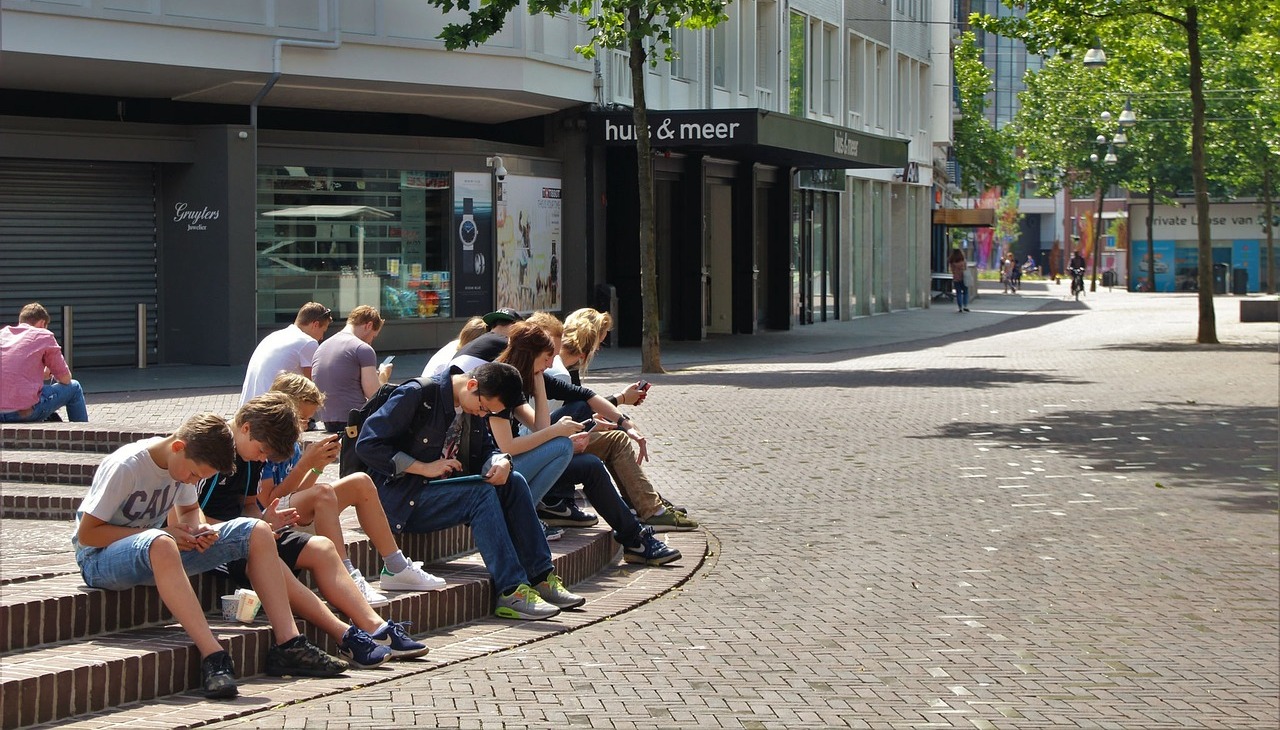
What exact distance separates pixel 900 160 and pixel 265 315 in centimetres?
1493

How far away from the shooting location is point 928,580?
27.7 ft

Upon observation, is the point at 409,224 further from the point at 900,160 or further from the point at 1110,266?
the point at 1110,266

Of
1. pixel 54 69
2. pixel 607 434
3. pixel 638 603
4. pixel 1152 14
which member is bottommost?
pixel 638 603

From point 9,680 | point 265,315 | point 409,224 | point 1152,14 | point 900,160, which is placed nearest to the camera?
point 9,680

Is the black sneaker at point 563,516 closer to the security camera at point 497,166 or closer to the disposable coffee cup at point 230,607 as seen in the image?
the disposable coffee cup at point 230,607

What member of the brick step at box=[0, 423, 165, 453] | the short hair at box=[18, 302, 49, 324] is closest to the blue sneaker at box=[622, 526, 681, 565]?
the brick step at box=[0, 423, 165, 453]

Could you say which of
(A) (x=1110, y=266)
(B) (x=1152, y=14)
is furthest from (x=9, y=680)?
(A) (x=1110, y=266)

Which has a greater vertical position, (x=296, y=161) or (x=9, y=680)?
(x=296, y=161)

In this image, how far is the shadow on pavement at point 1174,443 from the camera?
11.9 m

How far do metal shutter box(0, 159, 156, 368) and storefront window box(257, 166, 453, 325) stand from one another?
159 cm

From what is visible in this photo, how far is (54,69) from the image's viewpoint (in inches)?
766

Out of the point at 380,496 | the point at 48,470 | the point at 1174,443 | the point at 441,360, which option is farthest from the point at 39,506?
the point at 1174,443

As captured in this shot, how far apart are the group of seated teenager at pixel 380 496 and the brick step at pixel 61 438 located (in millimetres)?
3210

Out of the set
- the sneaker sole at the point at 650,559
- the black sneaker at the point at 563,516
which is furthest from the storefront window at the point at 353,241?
the sneaker sole at the point at 650,559
